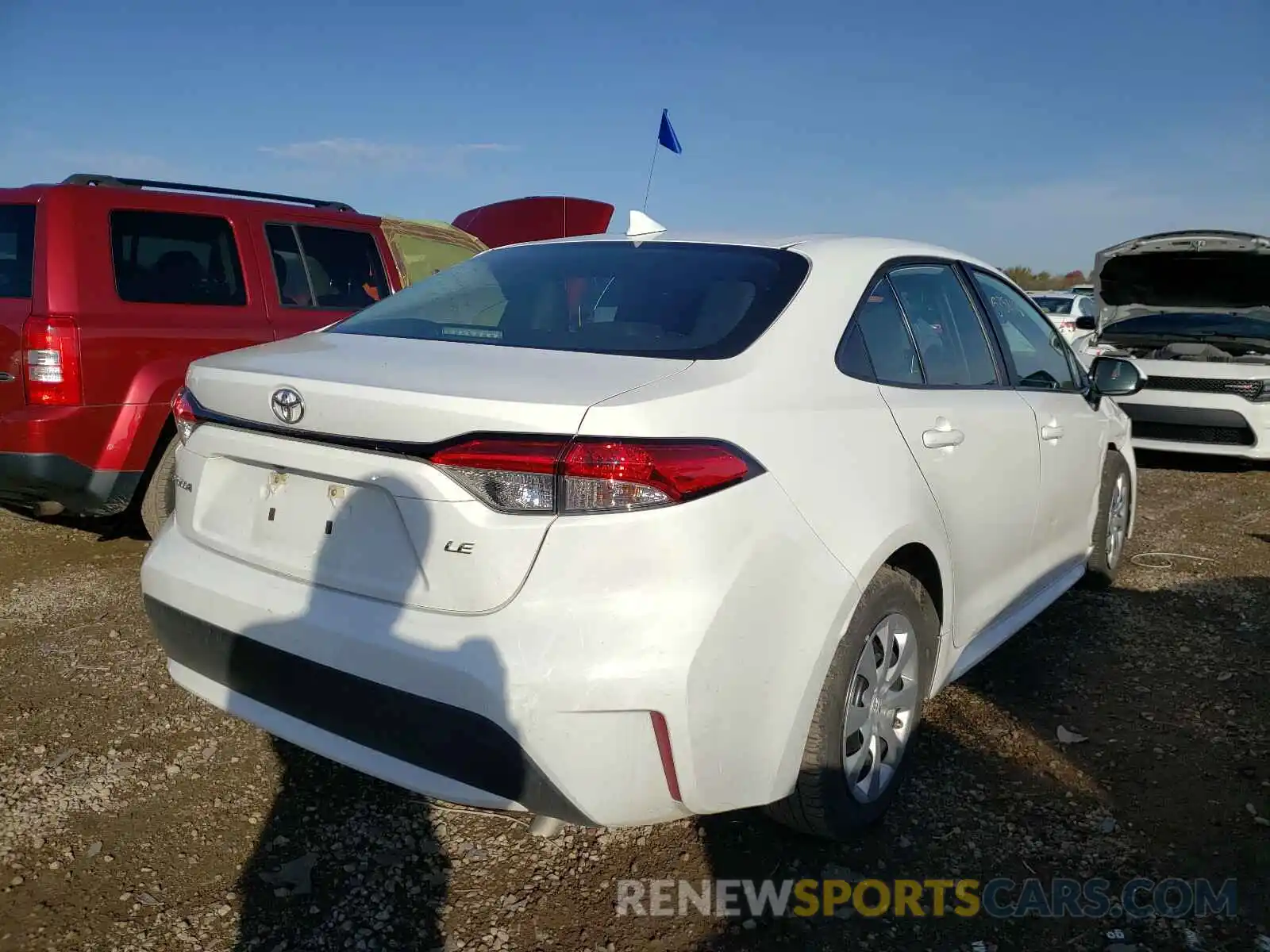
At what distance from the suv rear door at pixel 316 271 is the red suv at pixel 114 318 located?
2 centimetres

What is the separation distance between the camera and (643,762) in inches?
73.5

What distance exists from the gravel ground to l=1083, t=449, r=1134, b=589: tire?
0.65m

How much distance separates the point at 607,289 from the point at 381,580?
107 cm

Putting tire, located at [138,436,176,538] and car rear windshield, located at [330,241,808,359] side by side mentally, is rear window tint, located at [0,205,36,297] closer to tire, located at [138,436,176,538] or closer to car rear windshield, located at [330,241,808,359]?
tire, located at [138,436,176,538]

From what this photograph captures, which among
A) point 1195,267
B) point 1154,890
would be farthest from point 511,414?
point 1195,267

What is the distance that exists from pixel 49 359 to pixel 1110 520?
470 centimetres

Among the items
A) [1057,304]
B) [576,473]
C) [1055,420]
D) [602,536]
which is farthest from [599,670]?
[1057,304]

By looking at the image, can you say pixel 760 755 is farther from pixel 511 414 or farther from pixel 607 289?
pixel 607 289

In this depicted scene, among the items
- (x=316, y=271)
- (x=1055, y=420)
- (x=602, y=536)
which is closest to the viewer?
(x=602, y=536)

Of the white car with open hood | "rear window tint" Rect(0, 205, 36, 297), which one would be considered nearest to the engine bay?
the white car with open hood

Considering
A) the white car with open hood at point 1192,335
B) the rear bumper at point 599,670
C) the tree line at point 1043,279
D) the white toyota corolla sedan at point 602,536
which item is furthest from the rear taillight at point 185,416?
the tree line at point 1043,279

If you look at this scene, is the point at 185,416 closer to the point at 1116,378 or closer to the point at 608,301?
the point at 608,301

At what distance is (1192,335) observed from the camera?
806cm

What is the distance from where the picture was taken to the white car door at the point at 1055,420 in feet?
11.0
